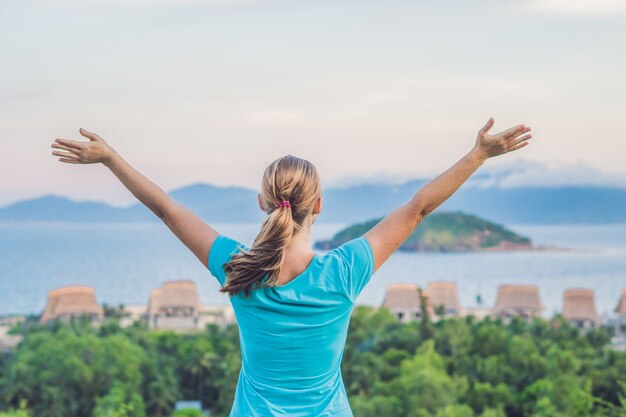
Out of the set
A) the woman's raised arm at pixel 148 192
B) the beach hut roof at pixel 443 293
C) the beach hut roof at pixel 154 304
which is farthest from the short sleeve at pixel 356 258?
the beach hut roof at pixel 443 293

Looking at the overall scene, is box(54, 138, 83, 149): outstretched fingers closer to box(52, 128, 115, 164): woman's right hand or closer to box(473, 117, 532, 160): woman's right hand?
box(52, 128, 115, 164): woman's right hand

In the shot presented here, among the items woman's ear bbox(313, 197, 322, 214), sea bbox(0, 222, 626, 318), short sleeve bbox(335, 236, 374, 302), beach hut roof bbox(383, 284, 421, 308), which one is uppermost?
sea bbox(0, 222, 626, 318)

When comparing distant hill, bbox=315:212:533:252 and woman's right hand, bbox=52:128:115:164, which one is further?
distant hill, bbox=315:212:533:252

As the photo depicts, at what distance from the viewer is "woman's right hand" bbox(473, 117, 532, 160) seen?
189 centimetres

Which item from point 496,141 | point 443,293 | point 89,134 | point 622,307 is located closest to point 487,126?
point 496,141

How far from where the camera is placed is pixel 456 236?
94.8 metres

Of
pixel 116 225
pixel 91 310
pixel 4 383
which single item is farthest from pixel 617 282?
pixel 116 225

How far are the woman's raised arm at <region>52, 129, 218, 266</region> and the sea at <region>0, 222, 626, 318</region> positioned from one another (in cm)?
3574

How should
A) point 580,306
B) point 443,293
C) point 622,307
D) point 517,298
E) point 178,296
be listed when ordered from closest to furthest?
point 580,306 → point 622,307 → point 178,296 → point 517,298 → point 443,293

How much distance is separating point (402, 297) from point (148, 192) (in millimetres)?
33558

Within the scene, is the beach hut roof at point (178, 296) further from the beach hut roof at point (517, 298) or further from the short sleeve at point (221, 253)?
the short sleeve at point (221, 253)

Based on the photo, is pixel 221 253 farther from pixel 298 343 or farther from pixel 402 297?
pixel 402 297

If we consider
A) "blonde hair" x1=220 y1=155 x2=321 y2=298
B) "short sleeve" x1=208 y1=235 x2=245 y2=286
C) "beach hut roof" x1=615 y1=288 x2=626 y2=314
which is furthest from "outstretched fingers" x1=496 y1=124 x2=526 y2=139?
"beach hut roof" x1=615 y1=288 x2=626 y2=314

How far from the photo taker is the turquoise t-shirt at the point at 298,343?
5.58ft
